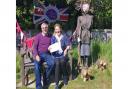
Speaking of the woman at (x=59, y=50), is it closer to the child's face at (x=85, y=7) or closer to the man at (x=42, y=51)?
the man at (x=42, y=51)

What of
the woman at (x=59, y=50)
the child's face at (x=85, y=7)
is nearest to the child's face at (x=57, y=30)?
the woman at (x=59, y=50)

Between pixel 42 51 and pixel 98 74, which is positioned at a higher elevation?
pixel 42 51

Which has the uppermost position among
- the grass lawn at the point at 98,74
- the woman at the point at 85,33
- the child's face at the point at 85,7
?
the child's face at the point at 85,7

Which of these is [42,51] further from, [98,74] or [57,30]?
[98,74]

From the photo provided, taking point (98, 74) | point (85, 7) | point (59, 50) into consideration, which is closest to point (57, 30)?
point (59, 50)

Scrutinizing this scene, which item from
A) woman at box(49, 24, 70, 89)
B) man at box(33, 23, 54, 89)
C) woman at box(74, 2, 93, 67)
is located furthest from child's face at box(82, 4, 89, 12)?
man at box(33, 23, 54, 89)

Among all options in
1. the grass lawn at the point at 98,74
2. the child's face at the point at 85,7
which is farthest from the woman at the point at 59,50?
the child's face at the point at 85,7

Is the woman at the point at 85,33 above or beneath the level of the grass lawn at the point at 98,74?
above

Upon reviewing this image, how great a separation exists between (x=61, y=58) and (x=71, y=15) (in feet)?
1.49

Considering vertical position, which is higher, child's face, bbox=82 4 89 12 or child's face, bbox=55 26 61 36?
child's face, bbox=82 4 89 12

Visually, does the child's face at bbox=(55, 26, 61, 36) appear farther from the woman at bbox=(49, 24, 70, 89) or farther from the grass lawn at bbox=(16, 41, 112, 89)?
the grass lawn at bbox=(16, 41, 112, 89)
